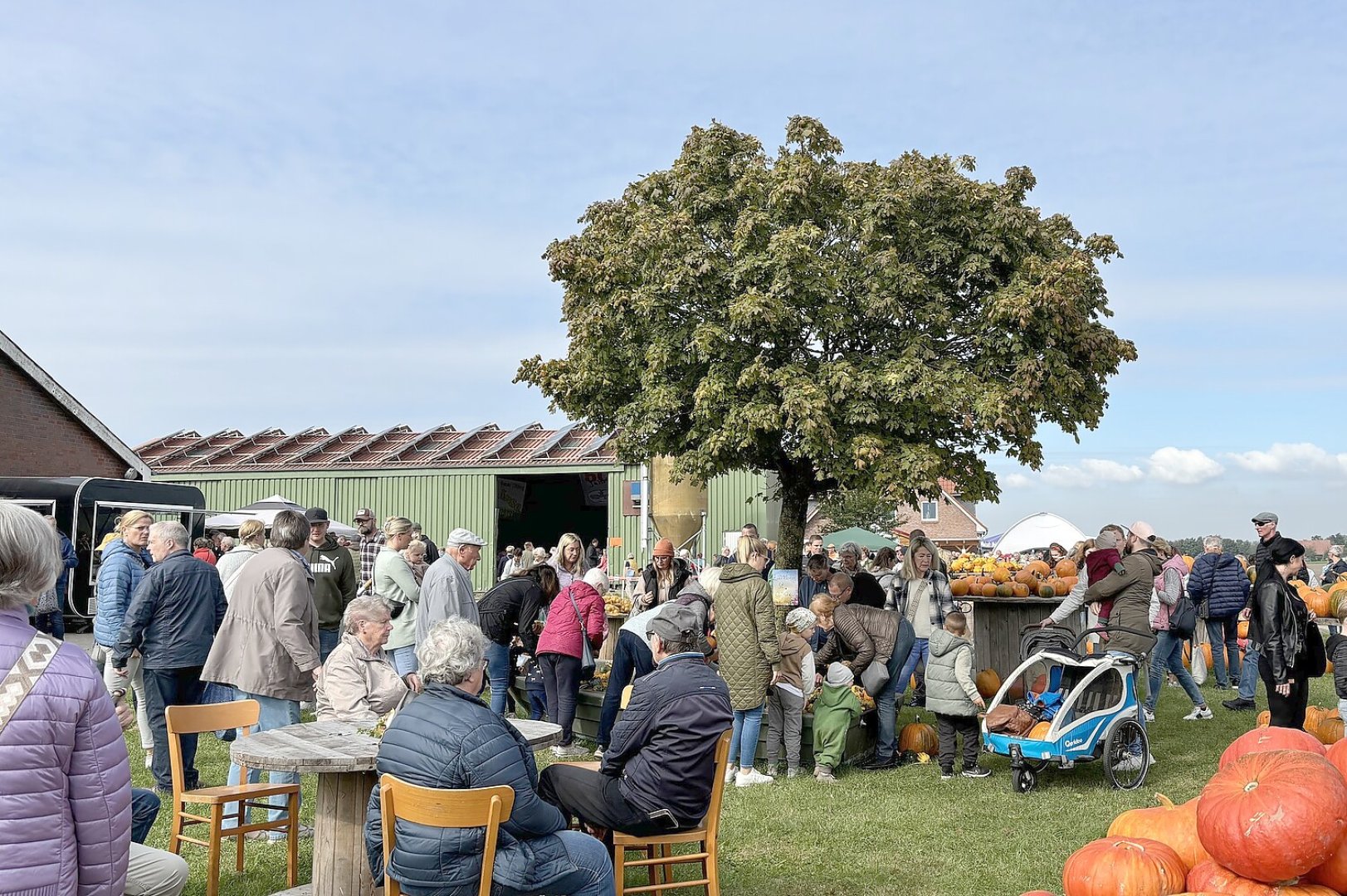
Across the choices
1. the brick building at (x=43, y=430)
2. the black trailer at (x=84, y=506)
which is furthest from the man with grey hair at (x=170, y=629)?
the brick building at (x=43, y=430)

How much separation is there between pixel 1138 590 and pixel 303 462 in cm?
2784

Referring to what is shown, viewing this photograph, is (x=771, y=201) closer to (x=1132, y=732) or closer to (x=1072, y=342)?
(x=1072, y=342)

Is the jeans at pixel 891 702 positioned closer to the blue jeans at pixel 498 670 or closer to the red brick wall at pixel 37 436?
the blue jeans at pixel 498 670

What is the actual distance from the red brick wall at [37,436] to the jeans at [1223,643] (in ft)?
74.0

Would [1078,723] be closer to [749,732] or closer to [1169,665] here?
[749,732]

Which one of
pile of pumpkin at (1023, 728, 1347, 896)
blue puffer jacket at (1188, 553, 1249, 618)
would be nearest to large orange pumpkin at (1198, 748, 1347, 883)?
pile of pumpkin at (1023, 728, 1347, 896)

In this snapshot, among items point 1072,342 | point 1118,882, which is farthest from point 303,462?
point 1118,882

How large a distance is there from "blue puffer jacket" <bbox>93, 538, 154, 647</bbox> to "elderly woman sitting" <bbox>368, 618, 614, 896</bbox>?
184 inches

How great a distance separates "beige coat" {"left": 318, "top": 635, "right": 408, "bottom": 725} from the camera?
238 inches

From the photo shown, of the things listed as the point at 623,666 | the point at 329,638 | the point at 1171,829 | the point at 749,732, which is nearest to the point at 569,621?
the point at 623,666

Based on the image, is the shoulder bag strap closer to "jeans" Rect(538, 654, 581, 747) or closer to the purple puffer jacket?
the purple puffer jacket

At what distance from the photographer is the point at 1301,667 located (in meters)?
7.63

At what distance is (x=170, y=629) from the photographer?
7094 mm

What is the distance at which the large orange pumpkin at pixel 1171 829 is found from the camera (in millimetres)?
3850
